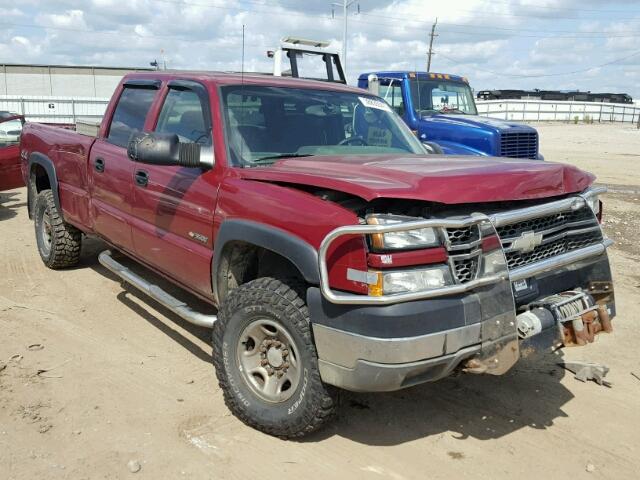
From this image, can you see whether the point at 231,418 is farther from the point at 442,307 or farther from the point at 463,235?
the point at 463,235

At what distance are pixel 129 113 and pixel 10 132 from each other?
6.41 m

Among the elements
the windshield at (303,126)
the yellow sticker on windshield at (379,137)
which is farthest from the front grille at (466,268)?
the yellow sticker on windshield at (379,137)

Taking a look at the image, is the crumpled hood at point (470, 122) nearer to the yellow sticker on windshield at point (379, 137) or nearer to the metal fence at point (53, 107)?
the yellow sticker on windshield at point (379, 137)

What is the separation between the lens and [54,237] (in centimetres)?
640

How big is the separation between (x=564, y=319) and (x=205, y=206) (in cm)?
214

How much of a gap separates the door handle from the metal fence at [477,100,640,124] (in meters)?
41.7

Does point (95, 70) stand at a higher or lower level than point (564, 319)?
higher

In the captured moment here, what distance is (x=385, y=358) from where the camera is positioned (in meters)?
2.75

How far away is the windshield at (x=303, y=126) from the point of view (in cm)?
396

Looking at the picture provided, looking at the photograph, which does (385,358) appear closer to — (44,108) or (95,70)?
(44,108)

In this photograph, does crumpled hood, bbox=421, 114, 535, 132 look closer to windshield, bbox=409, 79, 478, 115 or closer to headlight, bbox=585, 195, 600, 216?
windshield, bbox=409, 79, 478, 115


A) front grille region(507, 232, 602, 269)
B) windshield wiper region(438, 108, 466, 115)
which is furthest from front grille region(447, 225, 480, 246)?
windshield wiper region(438, 108, 466, 115)

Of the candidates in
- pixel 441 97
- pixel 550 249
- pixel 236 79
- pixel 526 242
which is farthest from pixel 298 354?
pixel 441 97

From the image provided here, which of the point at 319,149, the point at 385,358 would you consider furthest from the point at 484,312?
the point at 319,149
